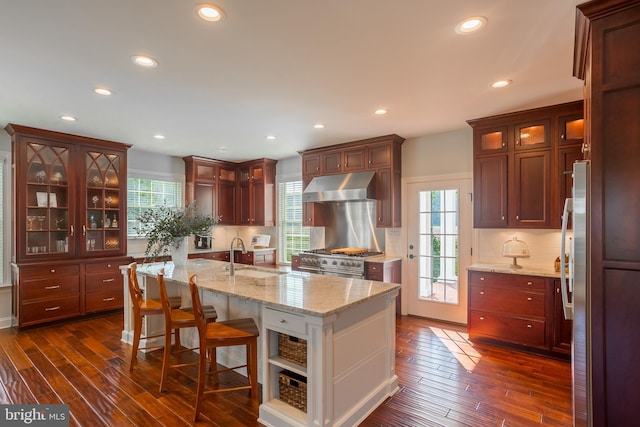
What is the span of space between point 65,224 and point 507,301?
5835 millimetres

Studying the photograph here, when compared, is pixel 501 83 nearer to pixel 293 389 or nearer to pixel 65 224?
pixel 293 389

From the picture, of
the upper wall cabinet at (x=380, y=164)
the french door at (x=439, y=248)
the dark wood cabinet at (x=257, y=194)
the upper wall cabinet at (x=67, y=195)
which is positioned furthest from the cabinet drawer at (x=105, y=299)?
the french door at (x=439, y=248)

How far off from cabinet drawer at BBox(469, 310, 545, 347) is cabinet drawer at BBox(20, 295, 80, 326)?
525 centimetres

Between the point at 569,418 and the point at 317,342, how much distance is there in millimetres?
1944

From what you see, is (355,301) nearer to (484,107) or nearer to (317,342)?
(317,342)

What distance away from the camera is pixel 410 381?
2.92 metres

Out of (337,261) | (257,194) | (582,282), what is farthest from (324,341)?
(257,194)

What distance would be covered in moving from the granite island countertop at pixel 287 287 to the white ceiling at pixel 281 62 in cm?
174

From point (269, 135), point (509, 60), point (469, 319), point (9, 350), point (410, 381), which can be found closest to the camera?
point (509, 60)

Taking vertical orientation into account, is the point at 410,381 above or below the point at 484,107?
below

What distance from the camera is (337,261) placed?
489cm

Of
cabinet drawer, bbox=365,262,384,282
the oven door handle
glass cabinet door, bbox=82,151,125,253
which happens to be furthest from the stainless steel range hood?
glass cabinet door, bbox=82,151,125,253

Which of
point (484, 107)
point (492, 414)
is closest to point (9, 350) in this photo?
point (492, 414)

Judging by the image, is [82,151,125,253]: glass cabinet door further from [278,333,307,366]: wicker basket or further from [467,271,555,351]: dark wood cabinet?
[467,271,555,351]: dark wood cabinet
